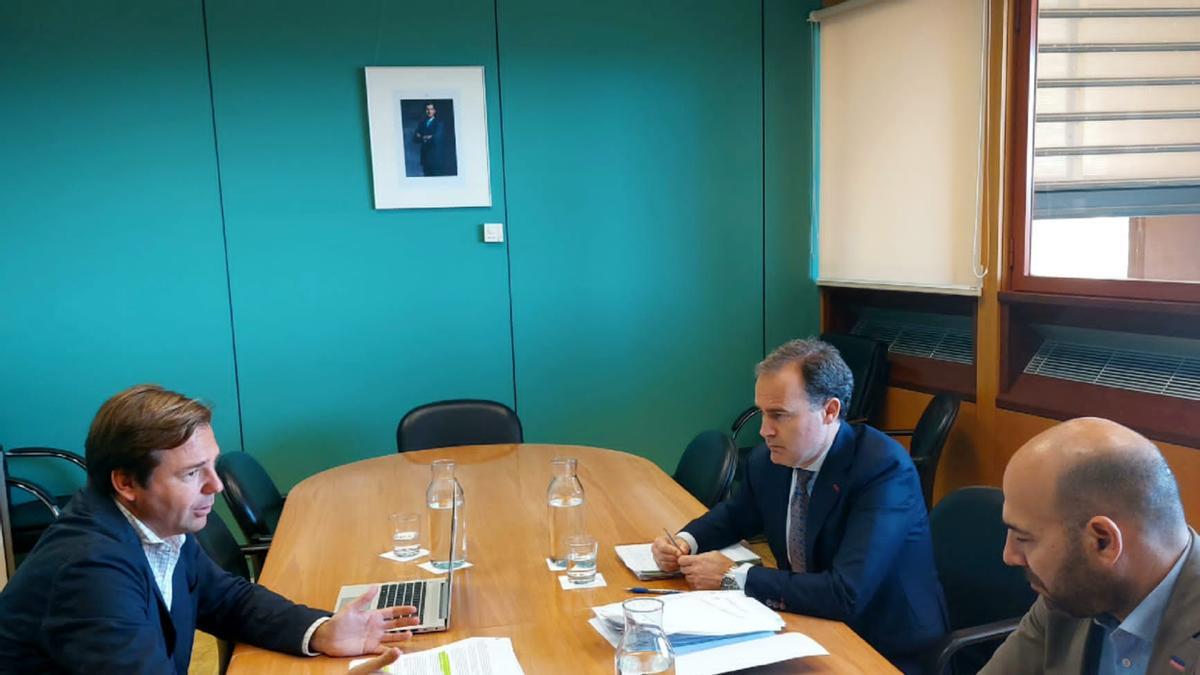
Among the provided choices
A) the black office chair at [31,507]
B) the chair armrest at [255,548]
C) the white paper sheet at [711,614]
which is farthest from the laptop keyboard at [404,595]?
the black office chair at [31,507]

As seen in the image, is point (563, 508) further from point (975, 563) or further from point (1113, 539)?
point (1113, 539)

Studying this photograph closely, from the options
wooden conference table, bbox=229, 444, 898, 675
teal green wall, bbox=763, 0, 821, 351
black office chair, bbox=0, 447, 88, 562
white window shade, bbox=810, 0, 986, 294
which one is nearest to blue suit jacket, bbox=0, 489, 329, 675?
wooden conference table, bbox=229, 444, 898, 675

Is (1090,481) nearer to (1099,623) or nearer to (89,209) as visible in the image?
(1099,623)

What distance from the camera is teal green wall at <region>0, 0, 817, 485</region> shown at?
402cm

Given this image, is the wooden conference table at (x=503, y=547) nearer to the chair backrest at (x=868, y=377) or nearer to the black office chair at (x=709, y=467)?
the black office chair at (x=709, y=467)

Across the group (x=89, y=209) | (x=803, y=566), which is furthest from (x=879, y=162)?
(x=89, y=209)

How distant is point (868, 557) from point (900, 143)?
113 inches

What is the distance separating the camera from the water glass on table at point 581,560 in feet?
6.57

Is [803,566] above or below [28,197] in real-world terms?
below

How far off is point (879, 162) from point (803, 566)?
2.80m

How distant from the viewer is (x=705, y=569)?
6.36 ft

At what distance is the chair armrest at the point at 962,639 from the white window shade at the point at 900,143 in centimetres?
220

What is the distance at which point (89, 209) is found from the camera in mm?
4035

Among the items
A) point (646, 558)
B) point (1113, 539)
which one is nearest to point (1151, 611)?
point (1113, 539)
